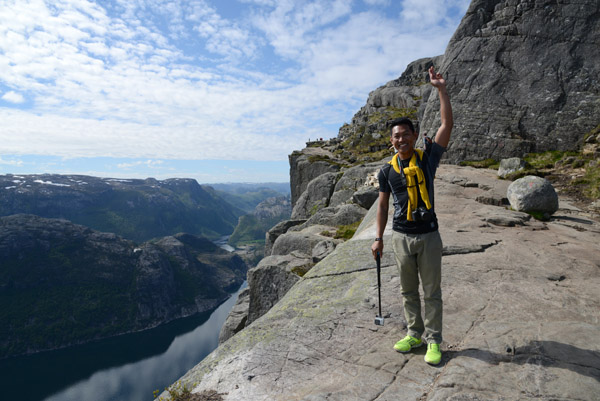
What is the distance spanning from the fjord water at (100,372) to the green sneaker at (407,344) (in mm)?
167463

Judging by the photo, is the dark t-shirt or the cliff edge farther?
the dark t-shirt

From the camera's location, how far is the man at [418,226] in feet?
22.5

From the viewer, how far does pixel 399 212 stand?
23.7 ft

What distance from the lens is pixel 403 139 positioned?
23.3 feet

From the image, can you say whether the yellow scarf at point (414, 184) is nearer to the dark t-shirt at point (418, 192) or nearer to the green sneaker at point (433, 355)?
the dark t-shirt at point (418, 192)

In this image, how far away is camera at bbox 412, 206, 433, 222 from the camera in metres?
6.80

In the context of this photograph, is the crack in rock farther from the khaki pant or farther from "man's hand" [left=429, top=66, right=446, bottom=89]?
"man's hand" [left=429, top=66, right=446, bottom=89]

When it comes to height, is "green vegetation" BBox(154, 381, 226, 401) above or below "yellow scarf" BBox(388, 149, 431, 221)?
below

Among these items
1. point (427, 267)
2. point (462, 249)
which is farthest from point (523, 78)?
point (427, 267)

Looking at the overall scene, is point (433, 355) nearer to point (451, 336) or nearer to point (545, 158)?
point (451, 336)

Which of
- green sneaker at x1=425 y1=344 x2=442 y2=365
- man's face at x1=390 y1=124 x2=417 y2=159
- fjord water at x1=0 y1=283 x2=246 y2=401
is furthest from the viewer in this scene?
fjord water at x1=0 y1=283 x2=246 y2=401

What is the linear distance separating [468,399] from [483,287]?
5.43 m

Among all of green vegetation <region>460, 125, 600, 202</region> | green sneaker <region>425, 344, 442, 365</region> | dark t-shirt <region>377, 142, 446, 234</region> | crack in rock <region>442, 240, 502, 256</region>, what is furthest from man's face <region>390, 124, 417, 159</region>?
green vegetation <region>460, 125, 600, 202</region>

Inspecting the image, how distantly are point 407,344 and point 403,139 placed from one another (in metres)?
4.54
